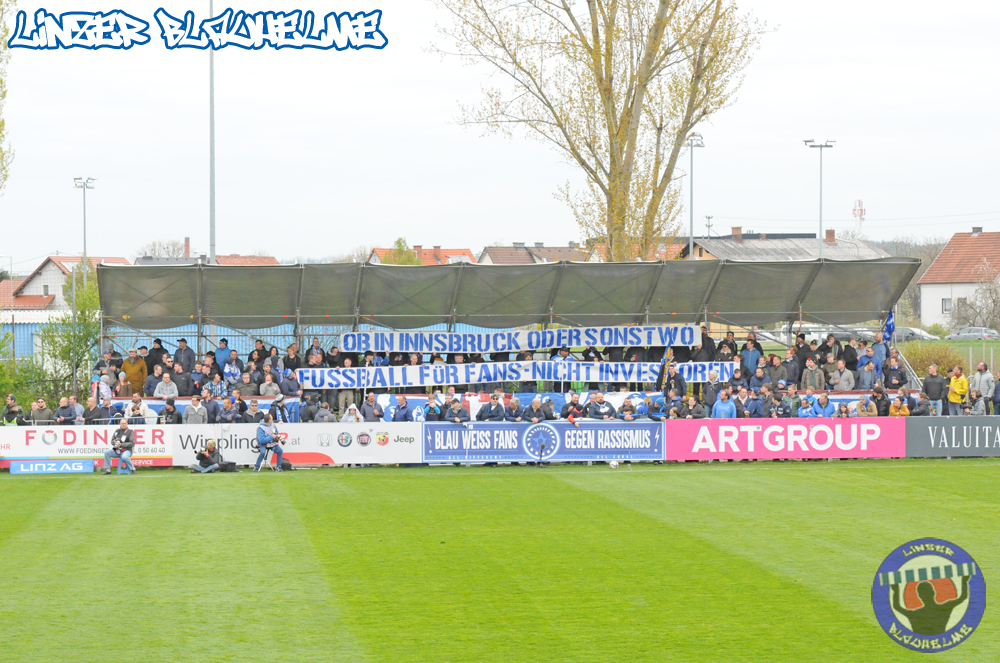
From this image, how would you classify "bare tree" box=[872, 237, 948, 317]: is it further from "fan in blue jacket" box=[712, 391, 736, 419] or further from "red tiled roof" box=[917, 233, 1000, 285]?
"fan in blue jacket" box=[712, 391, 736, 419]

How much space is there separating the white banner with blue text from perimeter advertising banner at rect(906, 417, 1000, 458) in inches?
254

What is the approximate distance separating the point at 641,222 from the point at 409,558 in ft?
66.0

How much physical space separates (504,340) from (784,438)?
8139 millimetres

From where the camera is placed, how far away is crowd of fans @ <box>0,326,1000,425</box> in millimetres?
23688

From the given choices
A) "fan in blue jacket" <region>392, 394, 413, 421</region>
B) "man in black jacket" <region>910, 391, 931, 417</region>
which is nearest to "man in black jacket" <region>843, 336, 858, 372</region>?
"man in black jacket" <region>910, 391, 931, 417</region>

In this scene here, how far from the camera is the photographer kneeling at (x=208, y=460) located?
73.3 feet

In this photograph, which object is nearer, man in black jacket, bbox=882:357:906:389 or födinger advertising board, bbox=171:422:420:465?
födinger advertising board, bbox=171:422:420:465

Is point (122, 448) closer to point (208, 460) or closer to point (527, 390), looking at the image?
point (208, 460)

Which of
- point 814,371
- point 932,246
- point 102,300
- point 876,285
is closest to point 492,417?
point 814,371

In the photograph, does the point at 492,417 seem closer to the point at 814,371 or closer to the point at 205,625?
the point at 814,371

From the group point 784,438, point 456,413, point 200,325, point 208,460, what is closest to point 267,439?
point 208,460

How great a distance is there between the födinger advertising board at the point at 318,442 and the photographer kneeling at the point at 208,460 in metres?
0.22

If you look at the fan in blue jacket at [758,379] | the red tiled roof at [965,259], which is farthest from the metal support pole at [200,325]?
the red tiled roof at [965,259]

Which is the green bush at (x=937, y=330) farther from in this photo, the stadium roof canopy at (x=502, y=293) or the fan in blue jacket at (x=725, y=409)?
the fan in blue jacket at (x=725, y=409)
